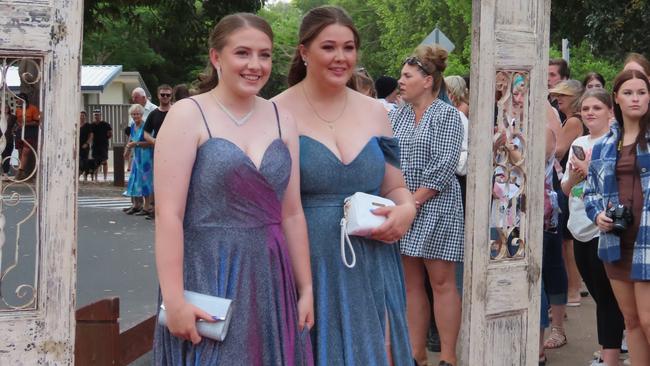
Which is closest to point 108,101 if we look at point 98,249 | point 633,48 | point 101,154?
point 101,154

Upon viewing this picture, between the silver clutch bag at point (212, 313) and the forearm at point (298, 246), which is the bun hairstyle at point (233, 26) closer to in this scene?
the forearm at point (298, 246)

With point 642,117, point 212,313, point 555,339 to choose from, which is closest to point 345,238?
point 212,313

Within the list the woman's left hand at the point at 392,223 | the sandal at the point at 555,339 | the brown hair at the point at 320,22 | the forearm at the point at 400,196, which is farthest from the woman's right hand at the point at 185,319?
the sandal at the point at 555,339

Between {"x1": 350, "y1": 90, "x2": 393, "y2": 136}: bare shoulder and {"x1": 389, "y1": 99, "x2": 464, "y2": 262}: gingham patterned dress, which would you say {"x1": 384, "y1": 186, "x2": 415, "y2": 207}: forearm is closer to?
{"x1": 350, "y1": 90, "x2": 393, "y2": 136}: bare shoulder

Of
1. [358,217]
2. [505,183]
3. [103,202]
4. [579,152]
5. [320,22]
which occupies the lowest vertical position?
[103,202]

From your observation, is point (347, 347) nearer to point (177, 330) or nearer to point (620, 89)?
point (177, 330)

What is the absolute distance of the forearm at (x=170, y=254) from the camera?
12.1 ft

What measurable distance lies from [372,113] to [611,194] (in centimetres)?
207

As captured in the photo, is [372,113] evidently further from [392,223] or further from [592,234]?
[592,234]

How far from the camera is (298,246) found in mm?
4020

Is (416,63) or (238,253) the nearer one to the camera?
(238,253)

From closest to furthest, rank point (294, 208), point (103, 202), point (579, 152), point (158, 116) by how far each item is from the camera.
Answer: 1. point (294, 208)
2. point (579, 152)
3. point (158, 116)
4. point (103, 202)

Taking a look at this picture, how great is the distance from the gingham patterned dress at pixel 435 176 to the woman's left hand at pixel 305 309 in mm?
2435

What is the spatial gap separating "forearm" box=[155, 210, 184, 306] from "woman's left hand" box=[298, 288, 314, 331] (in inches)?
20.7
